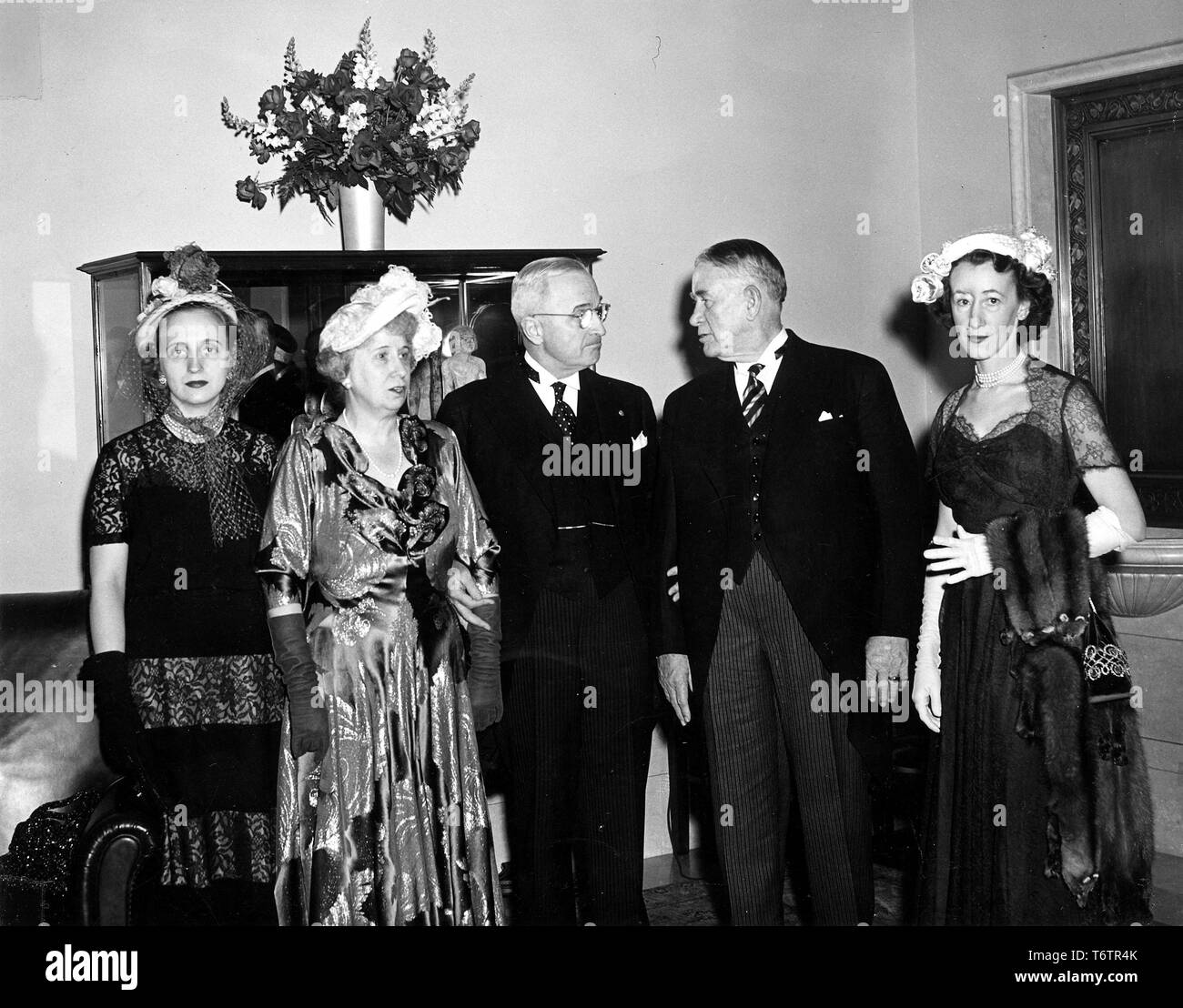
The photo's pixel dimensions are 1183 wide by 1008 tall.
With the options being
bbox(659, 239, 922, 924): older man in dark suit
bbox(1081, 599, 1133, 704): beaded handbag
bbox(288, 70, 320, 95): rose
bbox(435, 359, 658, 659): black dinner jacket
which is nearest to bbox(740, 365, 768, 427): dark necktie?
bbox(659, 239, 922, 924): older man in dark suit

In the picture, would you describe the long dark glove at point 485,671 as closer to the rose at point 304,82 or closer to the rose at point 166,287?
the rose at point 166,287

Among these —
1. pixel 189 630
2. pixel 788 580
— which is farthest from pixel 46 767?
pixel 788 580

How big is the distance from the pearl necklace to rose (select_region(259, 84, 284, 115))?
7.10 ft

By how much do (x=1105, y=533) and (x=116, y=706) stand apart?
2.31m

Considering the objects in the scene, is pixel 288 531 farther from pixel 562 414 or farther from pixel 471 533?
pixel 562 414

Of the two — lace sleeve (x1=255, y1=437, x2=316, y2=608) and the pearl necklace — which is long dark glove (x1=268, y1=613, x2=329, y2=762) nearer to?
lace sleeve (x1=255, y1=437, x2=316, y2=608)

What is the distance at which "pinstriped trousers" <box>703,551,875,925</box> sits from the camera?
3271 mm

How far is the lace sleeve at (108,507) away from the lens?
3203 mm

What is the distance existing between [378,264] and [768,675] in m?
1.60

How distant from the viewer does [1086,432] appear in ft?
10.2

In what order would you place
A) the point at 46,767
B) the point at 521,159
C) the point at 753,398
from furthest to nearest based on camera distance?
the point at 521,159, the point at 46,767, the point at 753,398

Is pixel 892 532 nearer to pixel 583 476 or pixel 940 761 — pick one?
pixel 940 761

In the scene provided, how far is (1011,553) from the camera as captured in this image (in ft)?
10.3

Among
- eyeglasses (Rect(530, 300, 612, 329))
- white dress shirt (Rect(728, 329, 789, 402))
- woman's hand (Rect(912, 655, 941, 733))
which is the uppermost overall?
eyeglasses (Rect(530, 300, 612, 329))
